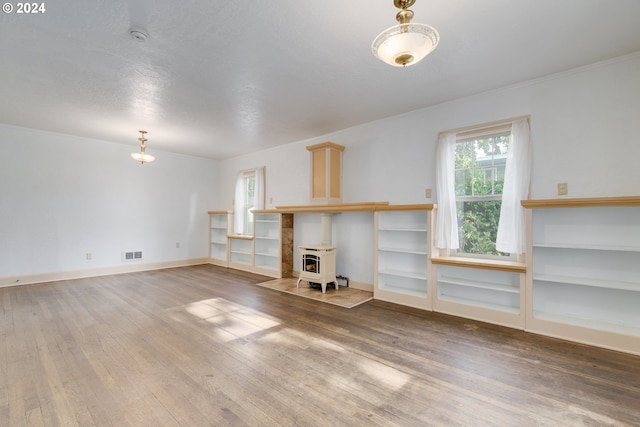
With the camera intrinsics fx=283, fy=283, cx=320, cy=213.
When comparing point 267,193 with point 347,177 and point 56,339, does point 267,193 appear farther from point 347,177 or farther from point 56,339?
point 56,339

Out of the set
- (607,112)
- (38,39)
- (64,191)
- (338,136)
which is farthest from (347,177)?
(64,191)

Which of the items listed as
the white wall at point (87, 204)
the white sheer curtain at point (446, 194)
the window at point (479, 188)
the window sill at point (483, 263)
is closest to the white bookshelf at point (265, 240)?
the white wall at point (87, 204)

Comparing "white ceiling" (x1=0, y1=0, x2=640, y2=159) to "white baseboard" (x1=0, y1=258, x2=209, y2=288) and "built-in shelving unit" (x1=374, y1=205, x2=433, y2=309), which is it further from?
"white baseboard" (x1=0, y1=258, x2=209, y2=288)

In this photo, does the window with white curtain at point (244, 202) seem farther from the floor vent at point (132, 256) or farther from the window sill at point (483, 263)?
the window sill at point (483, 263)

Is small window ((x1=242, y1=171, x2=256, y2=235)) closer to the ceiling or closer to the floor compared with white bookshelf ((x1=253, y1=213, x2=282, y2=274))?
closer to the ceiling

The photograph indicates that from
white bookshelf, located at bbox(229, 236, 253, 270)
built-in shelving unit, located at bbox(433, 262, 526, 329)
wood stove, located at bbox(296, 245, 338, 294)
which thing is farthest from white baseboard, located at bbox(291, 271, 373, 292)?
white bookshelf, located at bbox(229, 236, 253, 270)

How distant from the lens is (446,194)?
147 inches

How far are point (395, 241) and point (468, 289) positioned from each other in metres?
1.17

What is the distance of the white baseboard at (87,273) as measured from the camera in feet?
16.2

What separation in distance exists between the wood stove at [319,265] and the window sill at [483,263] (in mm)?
1649

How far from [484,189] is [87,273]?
7147 mm

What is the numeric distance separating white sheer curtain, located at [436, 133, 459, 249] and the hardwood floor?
3.24ft

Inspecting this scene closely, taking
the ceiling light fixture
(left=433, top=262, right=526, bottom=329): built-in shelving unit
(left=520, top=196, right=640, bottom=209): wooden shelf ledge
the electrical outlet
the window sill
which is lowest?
(left=433, top=262, right=526, bottom=329): built-in shelving unit

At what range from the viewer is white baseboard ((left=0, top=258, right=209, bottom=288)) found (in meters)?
4.93
